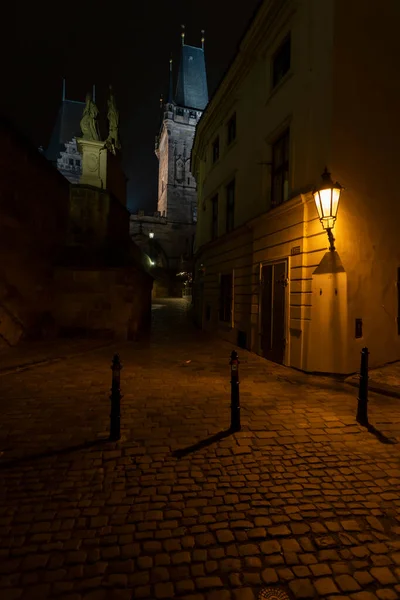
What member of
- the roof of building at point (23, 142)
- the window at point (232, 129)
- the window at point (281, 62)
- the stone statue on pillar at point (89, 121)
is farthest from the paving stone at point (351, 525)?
the stone statue on pillar at point (89, 121)

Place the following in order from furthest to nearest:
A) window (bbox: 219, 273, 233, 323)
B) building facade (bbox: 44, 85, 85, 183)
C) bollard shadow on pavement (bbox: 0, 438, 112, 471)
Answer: building facade (bbox: 44, 85, 85, 183) < window (bbox: 219, 273, 233, 323) < bollard shadow on pavement (bbox: 0, 438, 112, 471)

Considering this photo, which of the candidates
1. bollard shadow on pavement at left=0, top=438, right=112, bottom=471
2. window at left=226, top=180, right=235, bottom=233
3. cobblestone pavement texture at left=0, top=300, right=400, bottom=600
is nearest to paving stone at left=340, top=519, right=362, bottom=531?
cobblestone pavement texture at left=0, top=300, right=400, bottom=600

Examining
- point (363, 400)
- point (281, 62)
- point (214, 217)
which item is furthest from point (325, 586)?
point (214, 217)

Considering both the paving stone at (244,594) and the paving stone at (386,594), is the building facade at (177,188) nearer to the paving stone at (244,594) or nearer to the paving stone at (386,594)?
the paving stone at (244,594)

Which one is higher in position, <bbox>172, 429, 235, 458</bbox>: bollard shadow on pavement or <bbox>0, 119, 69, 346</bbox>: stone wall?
<bbox>0, 119, 69, 346</bbox>: stone wall

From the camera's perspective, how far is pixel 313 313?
766cm

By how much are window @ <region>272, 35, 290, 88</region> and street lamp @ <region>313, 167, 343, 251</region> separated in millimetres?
4815

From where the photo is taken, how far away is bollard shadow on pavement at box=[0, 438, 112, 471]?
3.56 m

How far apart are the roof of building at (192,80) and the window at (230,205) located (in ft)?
176

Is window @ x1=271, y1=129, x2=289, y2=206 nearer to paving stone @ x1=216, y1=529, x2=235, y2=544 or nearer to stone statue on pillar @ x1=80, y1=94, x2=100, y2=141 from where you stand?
paving stone @ x1=216, y1=529, x2=235, y2=544

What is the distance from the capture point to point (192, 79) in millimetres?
61625

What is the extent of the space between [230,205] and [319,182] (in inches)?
262

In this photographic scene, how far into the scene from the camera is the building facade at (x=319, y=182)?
7.45 meters

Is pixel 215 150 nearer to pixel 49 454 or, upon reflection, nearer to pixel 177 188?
pixel 49 454
